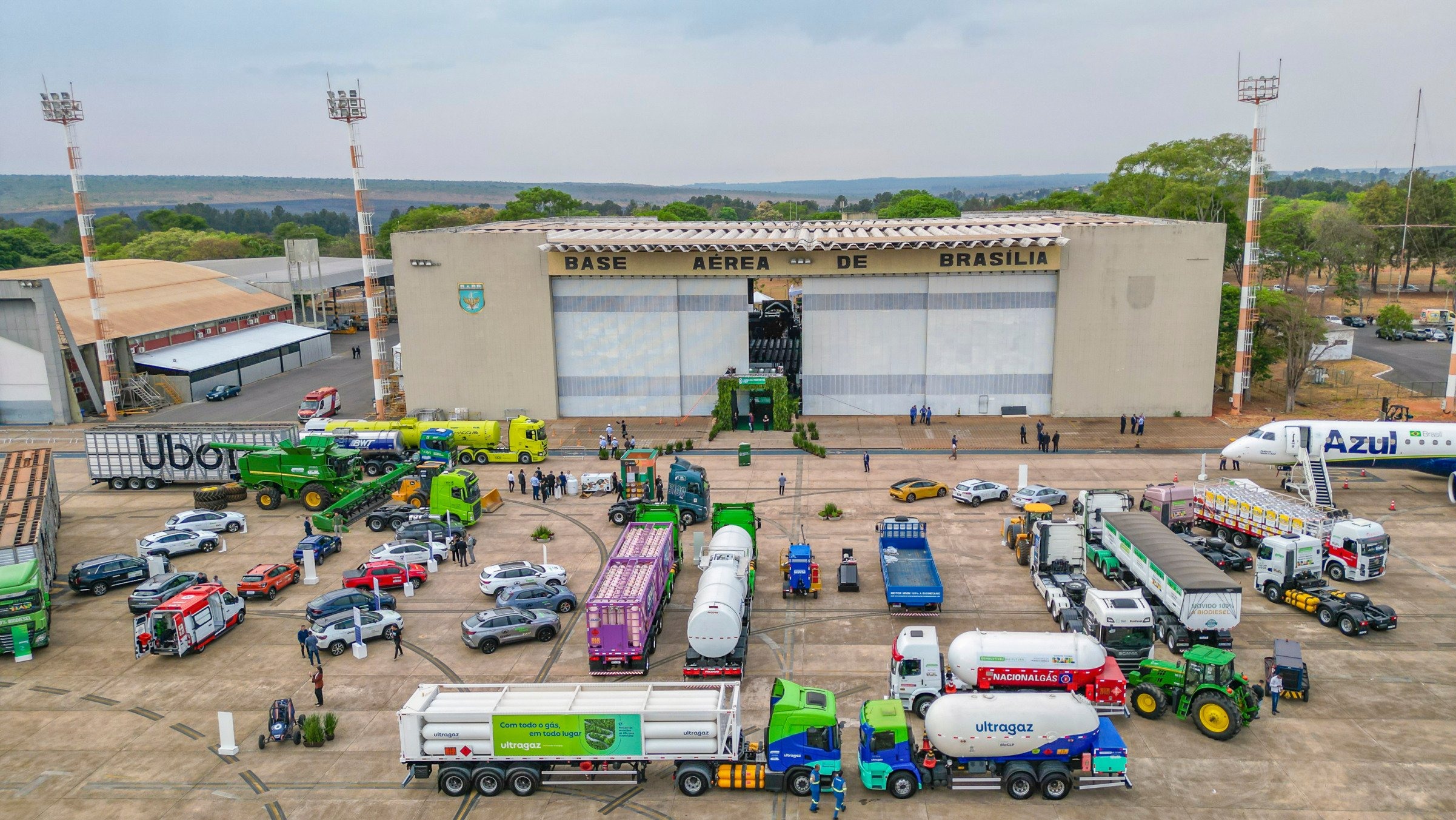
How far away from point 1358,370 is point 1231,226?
784 inches

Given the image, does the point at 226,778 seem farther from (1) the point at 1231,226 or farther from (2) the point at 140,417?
(1) the point at 1231,226

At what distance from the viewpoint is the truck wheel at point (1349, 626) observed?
107 feet

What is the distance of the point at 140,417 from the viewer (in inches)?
2776

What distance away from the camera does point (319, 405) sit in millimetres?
69312

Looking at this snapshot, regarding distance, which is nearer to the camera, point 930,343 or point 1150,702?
point 1150,702

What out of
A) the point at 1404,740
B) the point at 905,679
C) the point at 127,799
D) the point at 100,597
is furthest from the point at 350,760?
the point at 1404,740

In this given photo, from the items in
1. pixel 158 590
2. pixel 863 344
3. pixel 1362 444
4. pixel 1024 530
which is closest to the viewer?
pixel 158 590

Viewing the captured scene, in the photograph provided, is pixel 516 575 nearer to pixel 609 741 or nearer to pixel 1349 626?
pixel 609 741

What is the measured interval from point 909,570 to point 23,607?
3157 centimetres

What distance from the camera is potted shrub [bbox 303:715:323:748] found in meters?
27.1

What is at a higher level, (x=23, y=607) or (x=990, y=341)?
(x=990, y=341)

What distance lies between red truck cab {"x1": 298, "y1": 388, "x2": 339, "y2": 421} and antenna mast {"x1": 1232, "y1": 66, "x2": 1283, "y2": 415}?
62.2 meters

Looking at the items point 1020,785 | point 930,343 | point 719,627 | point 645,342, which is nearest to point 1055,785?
point 1020,785

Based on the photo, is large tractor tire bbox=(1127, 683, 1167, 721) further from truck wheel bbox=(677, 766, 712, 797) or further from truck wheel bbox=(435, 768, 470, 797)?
truck wheel bbox=(435, 768, 470, 797)
